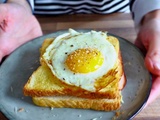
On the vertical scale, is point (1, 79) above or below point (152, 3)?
below

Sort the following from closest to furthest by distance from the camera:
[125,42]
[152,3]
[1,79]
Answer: [1,79] → [125,42] → [152,3]

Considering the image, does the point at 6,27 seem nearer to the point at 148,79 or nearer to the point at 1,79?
the point at 1,79

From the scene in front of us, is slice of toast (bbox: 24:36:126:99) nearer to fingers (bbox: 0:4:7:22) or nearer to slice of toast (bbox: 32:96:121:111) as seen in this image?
slice of toast (bbox: 32:96:121:111)

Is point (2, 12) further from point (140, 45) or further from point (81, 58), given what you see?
point (140, 45)

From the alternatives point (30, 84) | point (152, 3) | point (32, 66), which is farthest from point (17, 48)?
point (152, 3)

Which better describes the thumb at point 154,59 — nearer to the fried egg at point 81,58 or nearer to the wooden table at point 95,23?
the fried egg at point 81,58

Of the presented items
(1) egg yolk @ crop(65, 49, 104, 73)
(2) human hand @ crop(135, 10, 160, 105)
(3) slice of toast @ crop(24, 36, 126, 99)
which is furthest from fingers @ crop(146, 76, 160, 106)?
(1) egg yolk @ crop(65, 49, 104, 73)

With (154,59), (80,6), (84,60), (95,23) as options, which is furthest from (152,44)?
(80,6)
